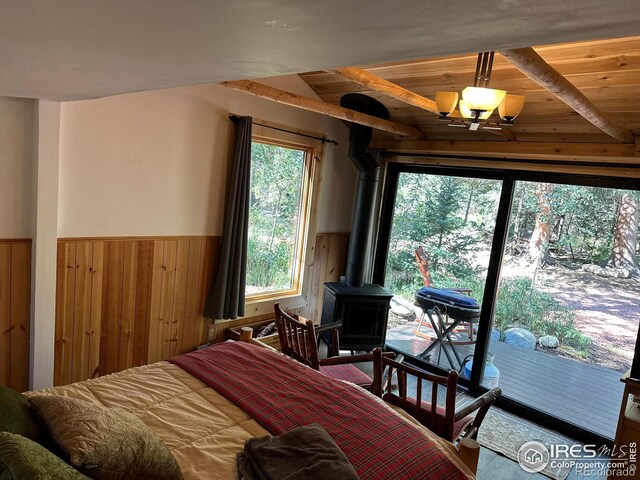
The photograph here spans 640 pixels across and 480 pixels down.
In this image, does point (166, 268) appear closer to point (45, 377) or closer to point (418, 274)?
point (45, 377)

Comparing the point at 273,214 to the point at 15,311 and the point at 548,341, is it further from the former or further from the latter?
the point at 548,341

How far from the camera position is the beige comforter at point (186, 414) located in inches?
66.8

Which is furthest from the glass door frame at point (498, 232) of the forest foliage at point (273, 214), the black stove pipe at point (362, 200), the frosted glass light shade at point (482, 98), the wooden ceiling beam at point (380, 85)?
the frosted glass light shade at point (482, 98)

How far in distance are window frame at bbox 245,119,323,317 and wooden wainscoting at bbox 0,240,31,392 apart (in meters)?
1.77

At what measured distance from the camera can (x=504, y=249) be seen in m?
4.02

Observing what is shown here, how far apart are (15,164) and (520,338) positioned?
4.14m

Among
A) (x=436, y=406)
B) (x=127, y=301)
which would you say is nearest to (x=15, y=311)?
(x=127, y=301)

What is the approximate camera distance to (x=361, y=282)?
445cm

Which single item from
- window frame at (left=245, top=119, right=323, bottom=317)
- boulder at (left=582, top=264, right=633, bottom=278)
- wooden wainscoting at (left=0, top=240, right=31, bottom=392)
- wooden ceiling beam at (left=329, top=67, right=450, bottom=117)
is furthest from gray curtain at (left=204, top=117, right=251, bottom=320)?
boulder at (left=582, top=264, right=633, bottom=278)

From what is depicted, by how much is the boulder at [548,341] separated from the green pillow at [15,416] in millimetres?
3771

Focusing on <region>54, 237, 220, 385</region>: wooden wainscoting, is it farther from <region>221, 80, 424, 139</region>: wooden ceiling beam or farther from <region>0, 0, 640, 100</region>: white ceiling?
<region>0, 0, 640, 100</region>: white ceiling

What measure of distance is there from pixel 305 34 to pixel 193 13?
8.0 inches

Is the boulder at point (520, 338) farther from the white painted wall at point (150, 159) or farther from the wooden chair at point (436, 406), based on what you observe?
the white painted wall at point (150, 159)

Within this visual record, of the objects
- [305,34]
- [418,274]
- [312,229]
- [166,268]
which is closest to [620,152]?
[418,274]
